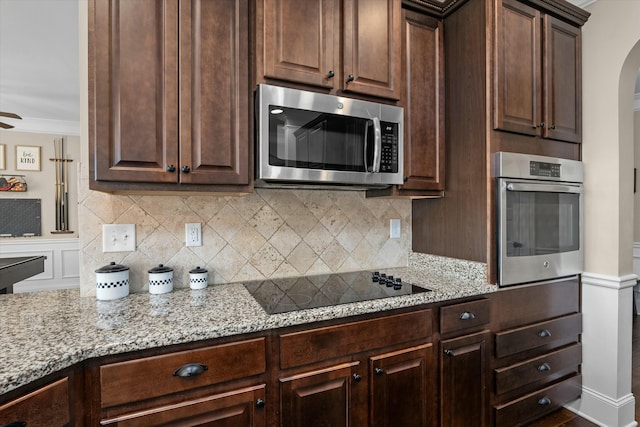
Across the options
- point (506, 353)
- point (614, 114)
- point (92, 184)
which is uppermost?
point (614, 114)

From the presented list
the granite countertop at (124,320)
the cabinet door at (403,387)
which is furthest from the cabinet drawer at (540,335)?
the cabinet door at (403,387)

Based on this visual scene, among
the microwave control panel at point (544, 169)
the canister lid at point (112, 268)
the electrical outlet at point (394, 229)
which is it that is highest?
the microwave control panel at point (544, 169)

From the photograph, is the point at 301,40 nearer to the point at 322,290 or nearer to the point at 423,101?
the point at 423,101

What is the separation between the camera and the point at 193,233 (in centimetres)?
172

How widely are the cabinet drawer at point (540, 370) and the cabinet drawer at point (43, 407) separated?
196 cm

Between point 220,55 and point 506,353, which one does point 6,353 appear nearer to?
point 220,55

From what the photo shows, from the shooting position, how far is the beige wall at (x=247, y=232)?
1.56 meters

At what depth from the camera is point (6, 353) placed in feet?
3.04

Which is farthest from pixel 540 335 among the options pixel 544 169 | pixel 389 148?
pixel 389 148

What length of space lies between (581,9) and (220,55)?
92.8 inches

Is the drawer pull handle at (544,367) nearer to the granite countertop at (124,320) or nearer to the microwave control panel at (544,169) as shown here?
the granite countertop at (124,320)

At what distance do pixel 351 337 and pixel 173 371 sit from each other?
698 mm

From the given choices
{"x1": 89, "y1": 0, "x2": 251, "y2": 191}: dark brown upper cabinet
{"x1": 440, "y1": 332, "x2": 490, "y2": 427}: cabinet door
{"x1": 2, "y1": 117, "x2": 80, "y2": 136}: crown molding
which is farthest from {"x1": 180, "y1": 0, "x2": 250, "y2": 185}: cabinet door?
{"x1": 2, "y1": 117, "x2": 80, "y2": 136}: crown molding

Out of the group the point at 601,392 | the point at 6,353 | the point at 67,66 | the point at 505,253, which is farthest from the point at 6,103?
the point at 601,392
